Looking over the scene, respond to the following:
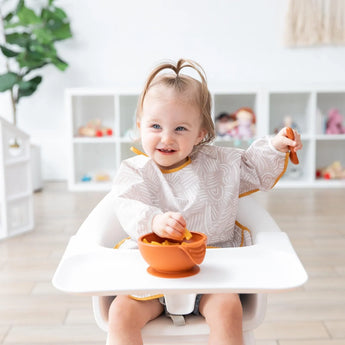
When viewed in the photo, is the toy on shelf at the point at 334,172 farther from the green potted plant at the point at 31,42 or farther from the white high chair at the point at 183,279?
the white high chair at the point at 183,279

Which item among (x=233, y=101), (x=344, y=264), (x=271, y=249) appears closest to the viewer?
(x=271, y=249)

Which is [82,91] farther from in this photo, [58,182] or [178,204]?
[178,204]

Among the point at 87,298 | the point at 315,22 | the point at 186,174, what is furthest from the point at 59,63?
the point at 186,174

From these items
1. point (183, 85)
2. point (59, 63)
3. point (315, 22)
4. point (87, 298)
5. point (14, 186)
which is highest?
point (315, 22)

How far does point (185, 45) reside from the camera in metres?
3.69

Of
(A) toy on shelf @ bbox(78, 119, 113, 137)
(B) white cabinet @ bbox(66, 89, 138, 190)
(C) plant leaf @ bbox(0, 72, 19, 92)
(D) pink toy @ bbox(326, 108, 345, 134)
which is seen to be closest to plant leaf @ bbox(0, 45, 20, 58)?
(C) plant leaf @ bbox(0, 72, 19, 92)

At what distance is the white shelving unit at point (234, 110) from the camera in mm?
3480

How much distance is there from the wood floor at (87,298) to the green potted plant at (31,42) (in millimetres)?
956

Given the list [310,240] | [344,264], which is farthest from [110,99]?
[344,264]

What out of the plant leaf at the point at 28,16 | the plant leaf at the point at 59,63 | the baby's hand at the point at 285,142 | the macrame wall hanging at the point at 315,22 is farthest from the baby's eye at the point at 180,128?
the macrame wall hanging at the point at 315,22

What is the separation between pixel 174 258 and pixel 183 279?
0.12 feet

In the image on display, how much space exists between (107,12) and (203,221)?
115 inches

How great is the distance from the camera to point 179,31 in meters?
3.68

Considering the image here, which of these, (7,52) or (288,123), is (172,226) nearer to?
(7,52)
